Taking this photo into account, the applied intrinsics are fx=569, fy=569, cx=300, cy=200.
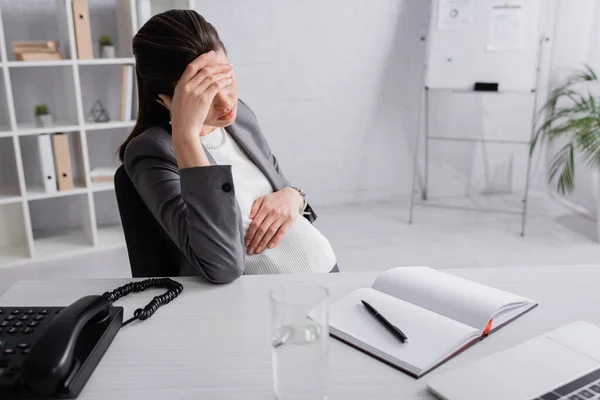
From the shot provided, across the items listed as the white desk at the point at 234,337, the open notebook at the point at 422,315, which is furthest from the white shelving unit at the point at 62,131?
the open notebook at the point at 422,315

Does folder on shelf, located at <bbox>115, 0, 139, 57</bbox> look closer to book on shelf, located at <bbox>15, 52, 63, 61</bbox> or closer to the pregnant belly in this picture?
book on shelf, located at <bbox>15, 52, 63, 61</bbox>

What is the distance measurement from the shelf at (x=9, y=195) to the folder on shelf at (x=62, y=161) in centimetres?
20

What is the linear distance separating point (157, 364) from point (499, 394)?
17.7 inches

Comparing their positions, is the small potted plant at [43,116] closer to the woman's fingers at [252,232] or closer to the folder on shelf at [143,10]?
the folder on shelf at [143,10]

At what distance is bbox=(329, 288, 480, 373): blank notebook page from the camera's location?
2.59ft

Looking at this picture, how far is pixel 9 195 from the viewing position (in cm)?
274

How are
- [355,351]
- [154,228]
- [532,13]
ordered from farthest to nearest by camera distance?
[532,13] < [154,228] < [355,351]

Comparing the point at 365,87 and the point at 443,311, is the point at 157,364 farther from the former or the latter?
the point at 365,87

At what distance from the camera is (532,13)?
316 centimetres

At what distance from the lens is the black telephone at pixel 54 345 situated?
2.27ft

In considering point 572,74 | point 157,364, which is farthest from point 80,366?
point 572,74

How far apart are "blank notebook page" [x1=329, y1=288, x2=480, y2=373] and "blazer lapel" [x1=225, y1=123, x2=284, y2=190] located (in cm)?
57

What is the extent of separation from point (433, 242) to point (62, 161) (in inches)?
76.8

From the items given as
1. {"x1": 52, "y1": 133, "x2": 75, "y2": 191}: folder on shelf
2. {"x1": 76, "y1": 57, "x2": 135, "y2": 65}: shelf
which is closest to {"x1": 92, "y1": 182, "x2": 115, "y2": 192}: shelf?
{"x1": 52, "y1": 133, "x2": 75, "y2": 191}: folder on shelf
